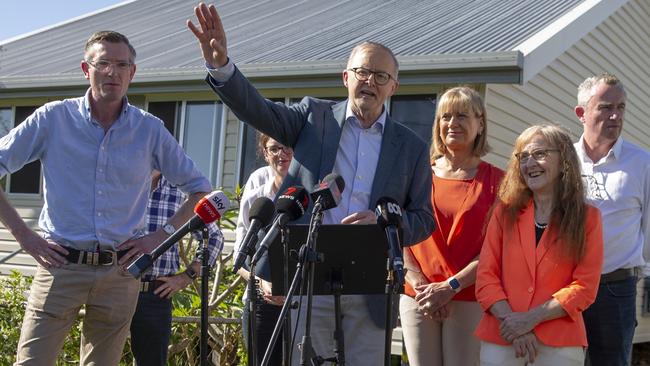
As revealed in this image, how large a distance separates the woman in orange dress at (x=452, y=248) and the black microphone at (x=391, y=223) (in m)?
1.55

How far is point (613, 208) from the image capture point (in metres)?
5.29

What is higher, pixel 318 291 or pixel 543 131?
pixel 543 131

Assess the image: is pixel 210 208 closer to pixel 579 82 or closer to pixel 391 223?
pixel 391 223

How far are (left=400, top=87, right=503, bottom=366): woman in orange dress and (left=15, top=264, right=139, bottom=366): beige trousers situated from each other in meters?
1.62

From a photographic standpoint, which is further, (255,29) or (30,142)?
(255,29)

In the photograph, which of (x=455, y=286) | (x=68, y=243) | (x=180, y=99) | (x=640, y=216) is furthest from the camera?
(x=180, y=99)

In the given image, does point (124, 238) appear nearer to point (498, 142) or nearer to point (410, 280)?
point (410, 280)

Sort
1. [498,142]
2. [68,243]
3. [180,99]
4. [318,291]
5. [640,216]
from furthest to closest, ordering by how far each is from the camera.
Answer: [180,99] → [498,142] → [640,216] → [68,243] → [318,291]

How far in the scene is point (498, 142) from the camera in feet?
32.3

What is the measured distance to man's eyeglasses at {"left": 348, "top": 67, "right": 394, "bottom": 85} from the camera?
4129mm

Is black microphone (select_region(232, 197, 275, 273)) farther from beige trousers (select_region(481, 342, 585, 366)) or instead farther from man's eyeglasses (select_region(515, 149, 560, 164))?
man's eyeglasses (select_region(515, 149, 560, 164))

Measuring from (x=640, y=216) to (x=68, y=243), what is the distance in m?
3.36

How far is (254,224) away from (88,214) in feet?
4.83

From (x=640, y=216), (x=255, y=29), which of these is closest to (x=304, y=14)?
(x=255, y=29)
